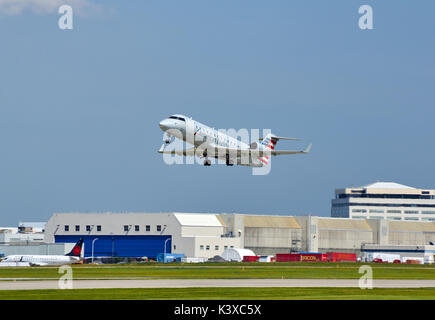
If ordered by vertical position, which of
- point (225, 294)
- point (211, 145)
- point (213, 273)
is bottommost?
point (213, 273)

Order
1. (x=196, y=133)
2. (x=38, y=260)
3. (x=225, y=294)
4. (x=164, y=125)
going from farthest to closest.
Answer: (x=38, y=260) → (x=196, y=133) → (x=164, y=125) → (x=225, y=294)

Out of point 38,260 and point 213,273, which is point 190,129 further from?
point 38,260

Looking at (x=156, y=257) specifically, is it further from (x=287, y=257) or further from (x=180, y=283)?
(x=180, y=283)

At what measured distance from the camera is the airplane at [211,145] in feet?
305

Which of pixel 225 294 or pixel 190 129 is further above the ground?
pixel 190 129

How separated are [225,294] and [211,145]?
121 feet

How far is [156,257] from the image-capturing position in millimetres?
199375

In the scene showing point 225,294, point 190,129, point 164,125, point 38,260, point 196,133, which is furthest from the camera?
point 38,260

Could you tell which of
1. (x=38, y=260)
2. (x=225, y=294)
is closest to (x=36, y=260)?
(x=38, y=260)

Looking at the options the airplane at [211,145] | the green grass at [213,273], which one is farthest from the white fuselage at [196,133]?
the green grass at [213,273]

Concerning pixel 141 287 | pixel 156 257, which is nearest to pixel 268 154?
pixel 141 287

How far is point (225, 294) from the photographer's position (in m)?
64.0
